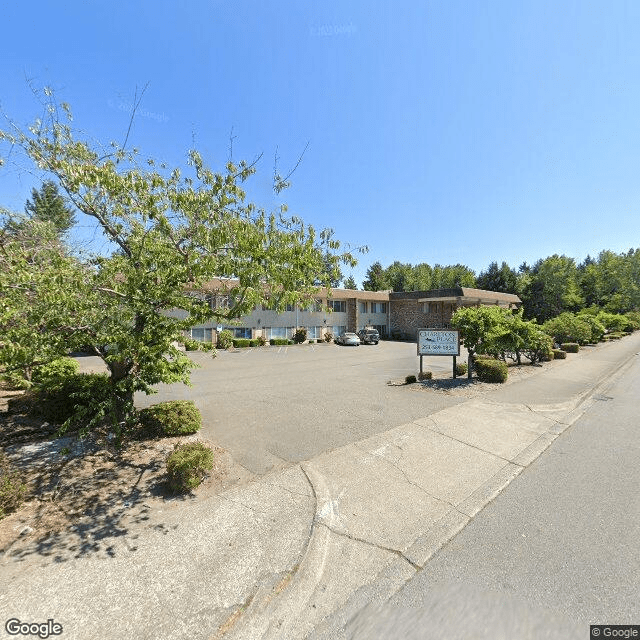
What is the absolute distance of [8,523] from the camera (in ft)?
13.0

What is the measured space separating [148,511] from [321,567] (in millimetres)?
2487

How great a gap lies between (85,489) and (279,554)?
3307 millimetres

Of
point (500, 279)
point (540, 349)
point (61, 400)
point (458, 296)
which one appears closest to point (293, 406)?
point (61, 400)

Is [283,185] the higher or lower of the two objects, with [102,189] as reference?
higher

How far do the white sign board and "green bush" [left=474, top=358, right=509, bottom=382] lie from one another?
103cm

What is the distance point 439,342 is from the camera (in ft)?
43.4

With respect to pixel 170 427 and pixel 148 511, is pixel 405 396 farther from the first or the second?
pixel 148 511

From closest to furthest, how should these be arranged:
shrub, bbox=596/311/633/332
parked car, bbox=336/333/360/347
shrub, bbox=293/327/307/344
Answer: parked car, bbox=336/333/360/347
shrub, bbox=293/327/307/344
shrub, bbox=596/311/633/332

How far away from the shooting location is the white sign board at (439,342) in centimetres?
1304

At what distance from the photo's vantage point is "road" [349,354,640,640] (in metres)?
2.78

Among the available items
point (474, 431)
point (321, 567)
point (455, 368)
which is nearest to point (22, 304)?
point (321, 567)

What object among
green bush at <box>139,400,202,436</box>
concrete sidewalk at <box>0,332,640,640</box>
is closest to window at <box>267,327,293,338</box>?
green bush at <box>139,400,202,436</box>

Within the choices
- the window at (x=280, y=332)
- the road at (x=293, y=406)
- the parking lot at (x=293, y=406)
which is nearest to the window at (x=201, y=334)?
the window at (x=280, y=332)

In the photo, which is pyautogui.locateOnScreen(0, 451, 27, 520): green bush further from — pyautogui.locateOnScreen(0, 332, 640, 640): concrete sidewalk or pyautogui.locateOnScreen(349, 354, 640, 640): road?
pyautogui.locateOnScreen(349, 354, 640, 640): road
